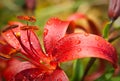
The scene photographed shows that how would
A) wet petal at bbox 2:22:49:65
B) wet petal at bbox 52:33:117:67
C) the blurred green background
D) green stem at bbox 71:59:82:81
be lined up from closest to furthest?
wet petal at bbox 52:33:117:67, wet petal at bbox 2:22:49:65, green stem at bbox 71:59:82:81, the blurred green background

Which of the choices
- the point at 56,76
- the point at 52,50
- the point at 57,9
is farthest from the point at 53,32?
the point at 57,9

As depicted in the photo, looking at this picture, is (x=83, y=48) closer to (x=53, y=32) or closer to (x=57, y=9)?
(x=53, y=32)

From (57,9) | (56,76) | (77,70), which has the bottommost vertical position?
(57,9)

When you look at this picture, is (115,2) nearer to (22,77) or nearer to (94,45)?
(94,45)

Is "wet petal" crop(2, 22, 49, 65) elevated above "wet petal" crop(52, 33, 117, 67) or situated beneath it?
situated beneath

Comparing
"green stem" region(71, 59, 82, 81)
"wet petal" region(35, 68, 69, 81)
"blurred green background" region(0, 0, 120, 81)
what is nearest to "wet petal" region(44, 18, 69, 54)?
"wet petal" region(35, 68, 69, 81)

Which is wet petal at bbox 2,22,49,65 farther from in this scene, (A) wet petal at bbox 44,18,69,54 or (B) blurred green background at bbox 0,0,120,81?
(B) blurred green background at bbox 0,0,120,81

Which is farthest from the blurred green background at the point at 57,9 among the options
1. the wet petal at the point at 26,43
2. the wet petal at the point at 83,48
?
the wet petal at the point at 83,48

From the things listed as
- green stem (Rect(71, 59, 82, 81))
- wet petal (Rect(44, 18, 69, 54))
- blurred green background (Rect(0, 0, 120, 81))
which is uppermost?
wet petal (Rect(44, 18, 69, 54))
